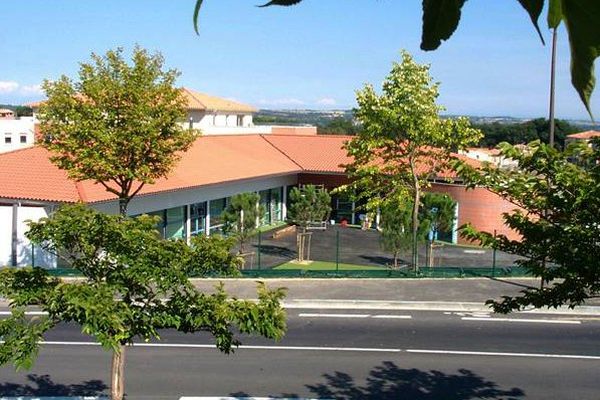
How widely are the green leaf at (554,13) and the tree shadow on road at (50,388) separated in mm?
12022

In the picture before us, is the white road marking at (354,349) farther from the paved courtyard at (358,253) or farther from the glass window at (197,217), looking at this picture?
the glass window at (197,217)

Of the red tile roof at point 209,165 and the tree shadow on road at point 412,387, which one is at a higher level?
the red tile roof at point 209,165

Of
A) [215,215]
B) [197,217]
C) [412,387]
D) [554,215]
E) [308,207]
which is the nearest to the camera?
[554,215]

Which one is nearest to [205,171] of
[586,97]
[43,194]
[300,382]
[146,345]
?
[43,194]

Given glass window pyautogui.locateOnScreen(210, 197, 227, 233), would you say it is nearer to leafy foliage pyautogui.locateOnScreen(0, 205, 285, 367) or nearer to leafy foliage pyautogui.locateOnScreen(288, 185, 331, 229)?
leafy foliage pyautogui.locateOnScreen(288, 185, 331, 229)

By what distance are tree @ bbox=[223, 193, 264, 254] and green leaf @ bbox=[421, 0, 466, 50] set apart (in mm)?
23627

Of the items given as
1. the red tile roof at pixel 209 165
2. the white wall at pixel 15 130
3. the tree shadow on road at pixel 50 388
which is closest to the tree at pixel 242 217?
the red tile roof at pixel 209 165

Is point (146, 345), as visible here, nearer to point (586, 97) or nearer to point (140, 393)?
point (140, 393)

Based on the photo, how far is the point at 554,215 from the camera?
29.8ft

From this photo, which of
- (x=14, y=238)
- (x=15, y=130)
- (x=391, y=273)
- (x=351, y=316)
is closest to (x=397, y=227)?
(x=391, y=273)

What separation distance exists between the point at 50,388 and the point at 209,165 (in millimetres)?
20687

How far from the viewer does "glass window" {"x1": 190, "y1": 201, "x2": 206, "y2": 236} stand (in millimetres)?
29609

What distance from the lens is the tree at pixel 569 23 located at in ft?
2.37

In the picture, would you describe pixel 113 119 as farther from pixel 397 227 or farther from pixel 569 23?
pixel 569 23
